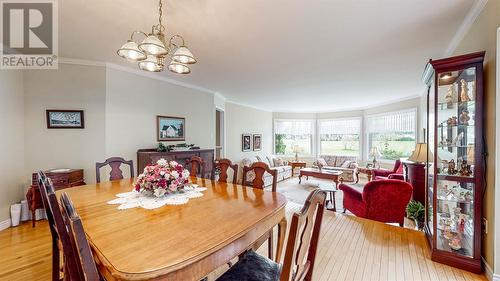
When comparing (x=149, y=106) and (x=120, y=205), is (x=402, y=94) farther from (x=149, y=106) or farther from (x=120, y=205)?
(x=120, y=205)

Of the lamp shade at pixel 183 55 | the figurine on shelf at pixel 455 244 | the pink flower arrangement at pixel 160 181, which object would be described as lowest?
the figurine on shelf at pixel 455 244

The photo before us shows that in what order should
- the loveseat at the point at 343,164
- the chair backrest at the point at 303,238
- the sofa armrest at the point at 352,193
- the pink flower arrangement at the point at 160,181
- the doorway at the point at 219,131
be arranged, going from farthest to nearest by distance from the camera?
the loveseat at the point at 343,164, the doorway at the point at 219,131, the sofa armrest at the point at 352,193, the pink flower arrangement at the point at 160,181, the chair backrest at the point at 303,238

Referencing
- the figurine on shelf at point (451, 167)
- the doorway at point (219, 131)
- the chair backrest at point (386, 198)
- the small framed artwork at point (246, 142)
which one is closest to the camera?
the figurine on shelf at point (451, 167)

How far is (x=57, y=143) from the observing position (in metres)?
3.34

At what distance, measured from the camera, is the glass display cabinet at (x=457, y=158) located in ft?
6.62

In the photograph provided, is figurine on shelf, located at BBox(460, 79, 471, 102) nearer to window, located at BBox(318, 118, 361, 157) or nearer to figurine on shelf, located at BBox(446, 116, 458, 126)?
figurine on shelf, located at BBox(446, 116, 458, 126)

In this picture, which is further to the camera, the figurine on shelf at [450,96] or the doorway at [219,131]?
the doorway at [219,131]

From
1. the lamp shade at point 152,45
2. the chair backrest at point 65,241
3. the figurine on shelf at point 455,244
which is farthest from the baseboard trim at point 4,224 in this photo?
the figurine on shelf at point 455,244

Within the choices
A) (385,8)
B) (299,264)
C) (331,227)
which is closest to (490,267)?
(331,227)

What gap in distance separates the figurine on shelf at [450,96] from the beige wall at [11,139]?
5.62 m

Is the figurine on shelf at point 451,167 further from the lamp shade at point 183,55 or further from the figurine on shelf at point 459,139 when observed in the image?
the lamp shade at point 183,55

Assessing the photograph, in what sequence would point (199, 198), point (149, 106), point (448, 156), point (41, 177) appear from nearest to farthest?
point (41, 177), point (199, 198), point (448, 156), point (149, 106)

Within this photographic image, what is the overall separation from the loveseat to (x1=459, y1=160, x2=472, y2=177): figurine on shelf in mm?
4410

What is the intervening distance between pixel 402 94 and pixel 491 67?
14.6ft
